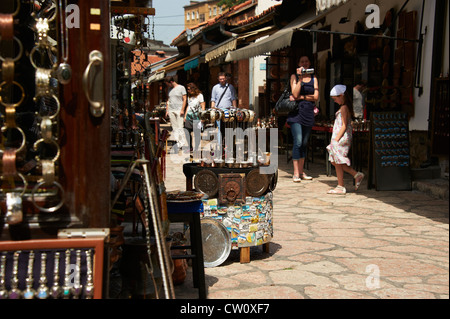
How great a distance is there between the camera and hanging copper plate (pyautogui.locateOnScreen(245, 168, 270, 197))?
475cm

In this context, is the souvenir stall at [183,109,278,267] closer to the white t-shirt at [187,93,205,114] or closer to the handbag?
the handbag

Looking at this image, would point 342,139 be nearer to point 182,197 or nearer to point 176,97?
point 182,197

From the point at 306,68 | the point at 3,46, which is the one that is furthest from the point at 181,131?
the point at 3,46

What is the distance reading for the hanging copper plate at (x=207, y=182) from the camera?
468 centimetres

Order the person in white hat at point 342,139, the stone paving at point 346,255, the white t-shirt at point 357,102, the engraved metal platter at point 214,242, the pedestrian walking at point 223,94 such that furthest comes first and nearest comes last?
the pedestrian walking at point 223,94
the white t-shirt at point 357,102
the person in white hat at point 342,139
the engraved metal platter at point 214,242
the stone paving at point 346,255

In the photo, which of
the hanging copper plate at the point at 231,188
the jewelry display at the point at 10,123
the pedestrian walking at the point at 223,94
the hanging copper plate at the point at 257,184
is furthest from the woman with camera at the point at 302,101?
→ the jewelry display at the point at 10,123

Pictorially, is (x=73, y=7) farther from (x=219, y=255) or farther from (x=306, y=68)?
(x=306, y=68)

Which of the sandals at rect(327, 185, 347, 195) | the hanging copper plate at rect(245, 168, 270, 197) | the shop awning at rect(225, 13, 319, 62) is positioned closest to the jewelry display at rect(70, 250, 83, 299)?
the hanging copper plate at rect(245, 168, 270, 197)

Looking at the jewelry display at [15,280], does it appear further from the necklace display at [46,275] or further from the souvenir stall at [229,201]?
the souvenir stall at [229,201]

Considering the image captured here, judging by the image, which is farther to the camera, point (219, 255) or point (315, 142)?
point (315, 142)

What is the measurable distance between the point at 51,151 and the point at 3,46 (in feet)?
4.43

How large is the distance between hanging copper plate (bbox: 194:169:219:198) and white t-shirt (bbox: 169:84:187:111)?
30.0ft

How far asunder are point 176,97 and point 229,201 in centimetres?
932

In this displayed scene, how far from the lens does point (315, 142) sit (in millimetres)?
12555
